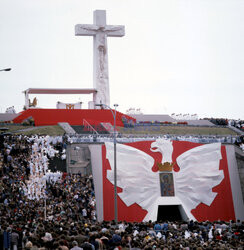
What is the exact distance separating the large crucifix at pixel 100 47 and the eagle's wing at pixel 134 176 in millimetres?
17525

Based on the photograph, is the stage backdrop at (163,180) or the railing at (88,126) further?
the railing at (88,126)

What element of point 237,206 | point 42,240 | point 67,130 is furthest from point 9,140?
point 42,240

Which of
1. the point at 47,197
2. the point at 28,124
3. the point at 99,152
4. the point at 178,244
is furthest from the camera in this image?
the point at 28,124

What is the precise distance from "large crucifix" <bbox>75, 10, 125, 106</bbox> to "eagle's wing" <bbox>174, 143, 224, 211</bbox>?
59.2 feet

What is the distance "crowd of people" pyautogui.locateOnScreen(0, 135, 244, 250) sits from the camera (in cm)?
2041

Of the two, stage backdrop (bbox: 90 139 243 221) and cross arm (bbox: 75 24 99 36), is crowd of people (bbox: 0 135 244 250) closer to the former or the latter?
stage backdrop (bbox: 90 139 243 221)

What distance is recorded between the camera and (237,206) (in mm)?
40531

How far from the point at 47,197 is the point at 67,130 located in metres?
13.7

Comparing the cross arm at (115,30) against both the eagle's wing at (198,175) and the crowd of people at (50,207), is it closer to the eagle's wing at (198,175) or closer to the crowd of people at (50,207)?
the crowd of people at (50,207)

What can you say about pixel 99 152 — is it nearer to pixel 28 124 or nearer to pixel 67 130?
pixel 67 130

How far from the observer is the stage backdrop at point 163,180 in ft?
123

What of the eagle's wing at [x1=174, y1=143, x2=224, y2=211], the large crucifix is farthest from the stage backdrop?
the large crucifix

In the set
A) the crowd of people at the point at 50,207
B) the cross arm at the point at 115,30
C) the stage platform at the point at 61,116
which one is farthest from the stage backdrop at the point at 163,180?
the cross arm at the point at 115,30

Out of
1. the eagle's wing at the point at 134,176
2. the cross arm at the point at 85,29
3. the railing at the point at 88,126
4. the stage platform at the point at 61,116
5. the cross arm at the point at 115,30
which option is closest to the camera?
the eagle's wing at the point at 134,176
